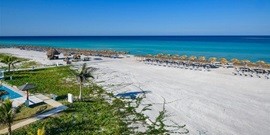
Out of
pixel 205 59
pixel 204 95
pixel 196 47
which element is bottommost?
pixel 204 95

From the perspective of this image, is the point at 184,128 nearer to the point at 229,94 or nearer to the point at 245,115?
the point at 245,115

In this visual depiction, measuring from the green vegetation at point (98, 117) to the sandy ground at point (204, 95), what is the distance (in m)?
1.32

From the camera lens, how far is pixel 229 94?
25.6 m

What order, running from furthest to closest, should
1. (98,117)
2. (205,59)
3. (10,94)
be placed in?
(205,59)
(10,94)
(98,117)

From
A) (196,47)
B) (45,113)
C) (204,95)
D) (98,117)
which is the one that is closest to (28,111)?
(45,113)

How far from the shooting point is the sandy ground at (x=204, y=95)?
59.0 ft

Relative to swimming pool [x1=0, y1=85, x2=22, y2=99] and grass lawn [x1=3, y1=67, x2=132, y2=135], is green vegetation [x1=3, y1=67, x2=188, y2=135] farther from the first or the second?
swimming pool [x1=0, y1=85, x2=22, y2=99]

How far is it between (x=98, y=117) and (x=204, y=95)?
11.4 meters

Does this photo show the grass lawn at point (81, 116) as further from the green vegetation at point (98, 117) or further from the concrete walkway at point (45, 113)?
the concrete walkway at point (45, 113)

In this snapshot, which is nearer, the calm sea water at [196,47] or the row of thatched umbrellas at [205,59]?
the row of thatched umbrellas at [205,59]

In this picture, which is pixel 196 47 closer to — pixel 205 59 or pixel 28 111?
pixel 205 59

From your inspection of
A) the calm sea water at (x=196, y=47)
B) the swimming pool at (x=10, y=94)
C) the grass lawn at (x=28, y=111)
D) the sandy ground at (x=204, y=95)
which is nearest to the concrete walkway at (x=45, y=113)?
the grass lawn at (x=28, y=111)

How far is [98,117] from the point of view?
18.7 meters

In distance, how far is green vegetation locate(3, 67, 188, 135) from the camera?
1656 cm
